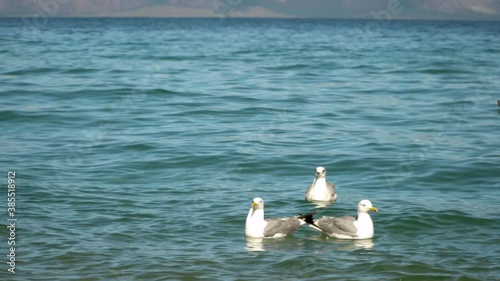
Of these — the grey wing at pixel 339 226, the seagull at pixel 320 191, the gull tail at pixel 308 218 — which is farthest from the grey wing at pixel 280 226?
the seagull at pixel 320 191

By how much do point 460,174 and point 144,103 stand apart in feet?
51.2

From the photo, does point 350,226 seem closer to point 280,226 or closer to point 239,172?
point 280,226

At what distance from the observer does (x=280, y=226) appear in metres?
14.0

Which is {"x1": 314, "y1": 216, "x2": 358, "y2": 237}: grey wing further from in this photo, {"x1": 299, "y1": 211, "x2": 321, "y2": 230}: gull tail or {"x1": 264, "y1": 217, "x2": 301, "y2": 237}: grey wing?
{"x1": 264, "y1": 217, "x2": 301, "y2": 237}: grey wing

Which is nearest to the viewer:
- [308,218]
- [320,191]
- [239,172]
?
[308,218]

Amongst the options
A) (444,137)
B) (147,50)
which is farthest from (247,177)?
(147,50)

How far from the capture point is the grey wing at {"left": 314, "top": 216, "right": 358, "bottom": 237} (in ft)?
46.1

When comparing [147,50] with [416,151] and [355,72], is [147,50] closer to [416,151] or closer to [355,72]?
[355,72]

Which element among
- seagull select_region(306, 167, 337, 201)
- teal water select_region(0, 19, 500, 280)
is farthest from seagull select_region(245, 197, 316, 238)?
seagull select_region(306, 167, 337, 201)

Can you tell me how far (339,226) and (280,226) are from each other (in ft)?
3.44

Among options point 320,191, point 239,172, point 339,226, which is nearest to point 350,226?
point 339,226

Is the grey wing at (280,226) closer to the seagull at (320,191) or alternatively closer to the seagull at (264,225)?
the seagull at (264,225)

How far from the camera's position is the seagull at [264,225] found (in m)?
14.0

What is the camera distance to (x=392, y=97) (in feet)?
109
